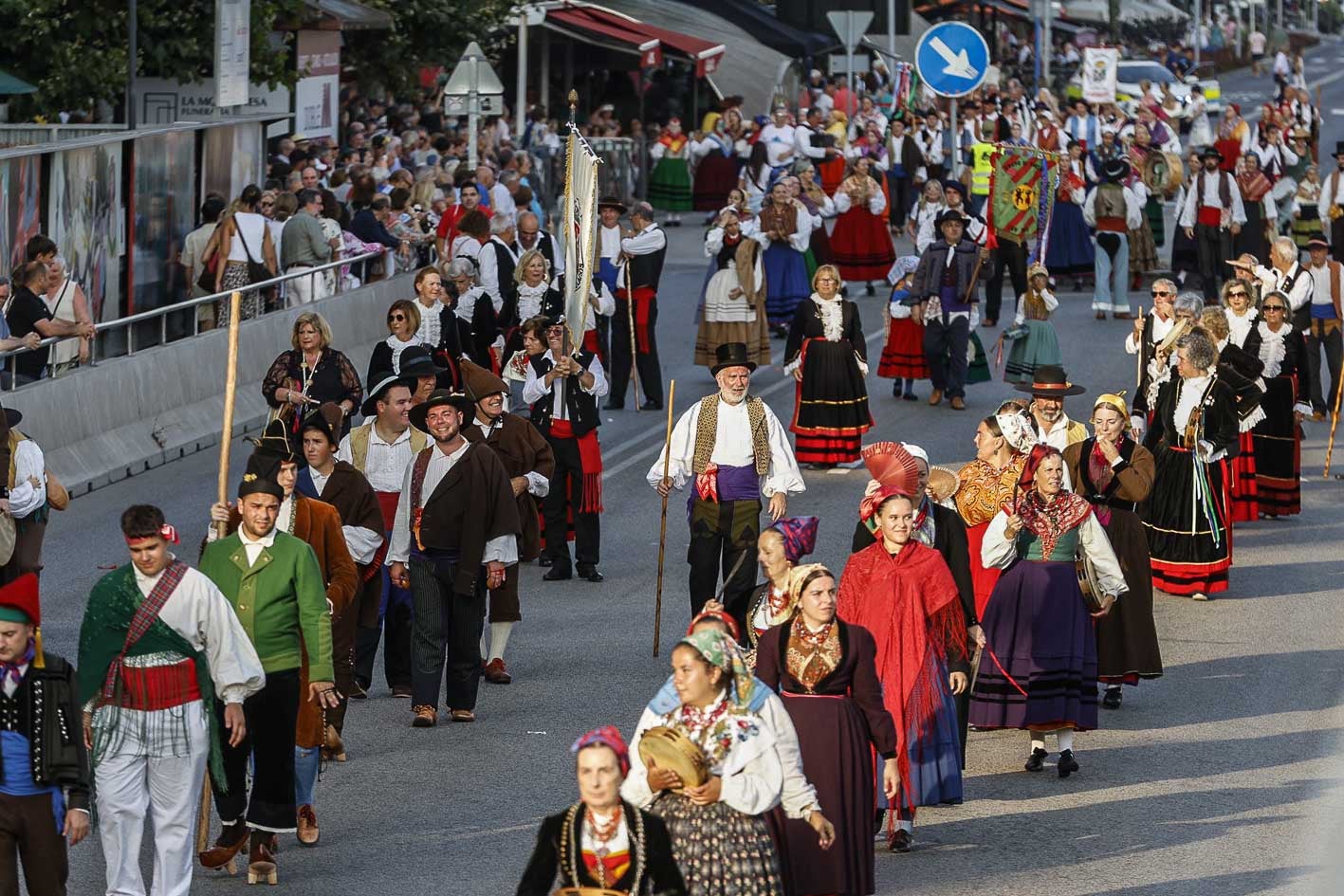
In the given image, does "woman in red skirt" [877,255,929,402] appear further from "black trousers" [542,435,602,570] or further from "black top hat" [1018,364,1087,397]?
"black top hat" [1018,364,1087,397]

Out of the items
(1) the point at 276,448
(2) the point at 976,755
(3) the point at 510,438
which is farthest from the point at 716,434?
(1) the point at 276,448

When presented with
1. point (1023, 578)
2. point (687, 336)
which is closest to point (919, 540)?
point (1023, 578)

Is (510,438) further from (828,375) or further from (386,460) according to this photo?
(828,375)

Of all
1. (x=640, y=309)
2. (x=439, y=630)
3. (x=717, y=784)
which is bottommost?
(x=439, y=630)

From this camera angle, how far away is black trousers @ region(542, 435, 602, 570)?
15477mm

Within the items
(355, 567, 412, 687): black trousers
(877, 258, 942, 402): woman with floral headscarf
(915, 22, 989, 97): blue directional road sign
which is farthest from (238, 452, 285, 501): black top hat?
(915, 22, 989, 97): blue directional road sign

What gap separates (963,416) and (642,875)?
14.6m

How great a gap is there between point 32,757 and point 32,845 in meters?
0.29

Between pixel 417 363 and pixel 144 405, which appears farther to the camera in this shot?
pixel 144 405

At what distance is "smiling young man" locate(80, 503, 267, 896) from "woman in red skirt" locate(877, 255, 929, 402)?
13.1 metres

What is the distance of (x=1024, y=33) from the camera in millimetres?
77812

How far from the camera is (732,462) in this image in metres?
13.2

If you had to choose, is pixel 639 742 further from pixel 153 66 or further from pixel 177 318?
pixel 153 66

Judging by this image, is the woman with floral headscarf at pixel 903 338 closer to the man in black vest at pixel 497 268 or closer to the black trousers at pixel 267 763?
the man in black vest at pixel 497 268
